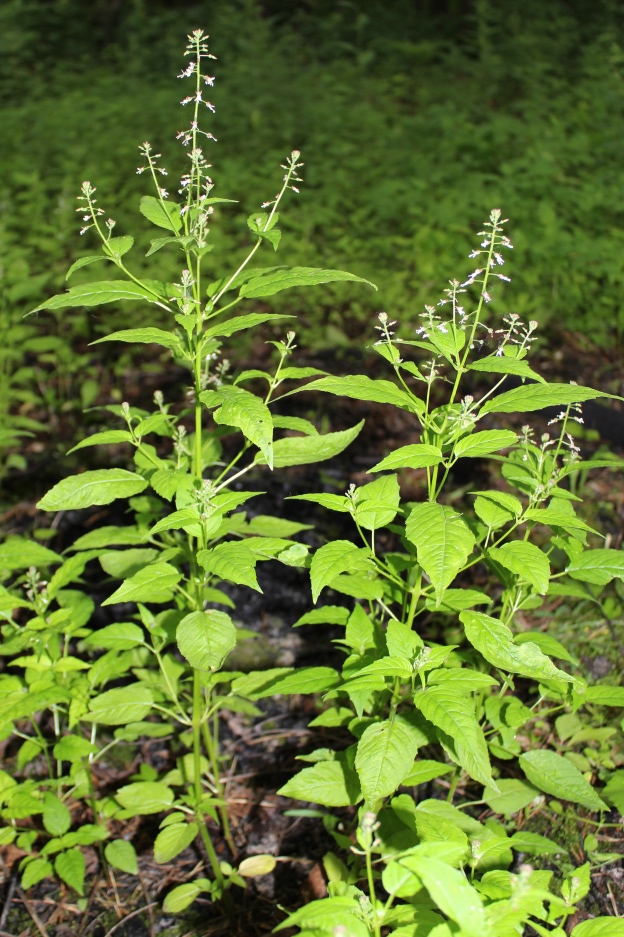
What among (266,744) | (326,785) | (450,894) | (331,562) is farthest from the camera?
(266,744)

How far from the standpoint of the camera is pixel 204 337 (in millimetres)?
1778

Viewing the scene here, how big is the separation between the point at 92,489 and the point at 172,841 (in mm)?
1046

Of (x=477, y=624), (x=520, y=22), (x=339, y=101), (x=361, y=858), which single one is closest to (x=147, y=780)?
(x=361, y=858)

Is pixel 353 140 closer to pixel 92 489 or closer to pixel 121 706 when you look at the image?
pixel 92 489

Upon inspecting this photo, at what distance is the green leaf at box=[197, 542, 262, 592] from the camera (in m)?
1.62

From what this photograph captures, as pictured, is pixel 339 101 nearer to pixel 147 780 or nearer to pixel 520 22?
pixel 520 22

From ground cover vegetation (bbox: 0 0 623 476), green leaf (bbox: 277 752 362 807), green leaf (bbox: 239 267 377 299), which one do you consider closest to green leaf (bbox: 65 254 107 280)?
green leaf (bbox: 239 267 377 299)

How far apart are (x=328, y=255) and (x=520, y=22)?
6.96 m

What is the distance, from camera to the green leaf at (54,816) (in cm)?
218

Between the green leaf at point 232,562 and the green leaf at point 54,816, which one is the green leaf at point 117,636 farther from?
the green leaf at point 232,562

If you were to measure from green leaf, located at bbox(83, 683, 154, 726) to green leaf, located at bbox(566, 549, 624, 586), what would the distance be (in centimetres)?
124

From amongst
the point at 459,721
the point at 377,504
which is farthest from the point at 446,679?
the point at 377,504

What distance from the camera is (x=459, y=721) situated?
59.4 inches

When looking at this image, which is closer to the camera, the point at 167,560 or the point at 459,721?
the point at 459,721
